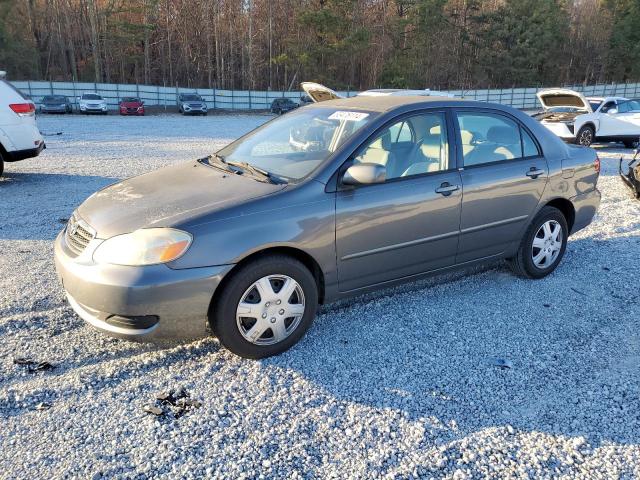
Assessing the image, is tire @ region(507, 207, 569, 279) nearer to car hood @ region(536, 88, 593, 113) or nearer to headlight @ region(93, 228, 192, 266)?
headlight @ region(93, 228, 192, 266)

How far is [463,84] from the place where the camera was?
55969mm

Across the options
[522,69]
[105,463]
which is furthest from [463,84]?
[105,463]

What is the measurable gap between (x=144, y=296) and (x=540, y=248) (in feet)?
11.6

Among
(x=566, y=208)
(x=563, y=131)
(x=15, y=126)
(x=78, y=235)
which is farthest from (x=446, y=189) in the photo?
(x=563, y=131)

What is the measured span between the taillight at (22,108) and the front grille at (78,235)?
5953mm

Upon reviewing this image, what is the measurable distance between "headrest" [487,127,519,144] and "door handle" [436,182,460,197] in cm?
70

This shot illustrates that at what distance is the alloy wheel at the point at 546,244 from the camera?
4.85 meters

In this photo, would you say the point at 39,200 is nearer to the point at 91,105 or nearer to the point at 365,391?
→ the point at 365,391

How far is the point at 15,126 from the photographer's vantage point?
852 cm

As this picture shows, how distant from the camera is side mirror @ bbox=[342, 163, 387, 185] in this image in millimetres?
3543

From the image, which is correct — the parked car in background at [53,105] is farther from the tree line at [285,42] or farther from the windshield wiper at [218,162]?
the windshield wiper at [218,162]

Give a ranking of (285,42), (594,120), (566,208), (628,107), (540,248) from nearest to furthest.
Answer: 1. (540,248)
2. (566,208)
3. (594,120)
4. (628,107)
5. (285,42)

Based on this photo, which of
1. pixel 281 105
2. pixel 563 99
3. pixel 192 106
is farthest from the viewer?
pixel 281 105

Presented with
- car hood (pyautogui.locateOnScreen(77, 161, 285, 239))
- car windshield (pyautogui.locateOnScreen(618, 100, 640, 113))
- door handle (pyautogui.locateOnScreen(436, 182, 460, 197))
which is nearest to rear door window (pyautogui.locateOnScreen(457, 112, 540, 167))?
door handle (pyautogui.locateOnScreen(436, 182, 460, 197))
